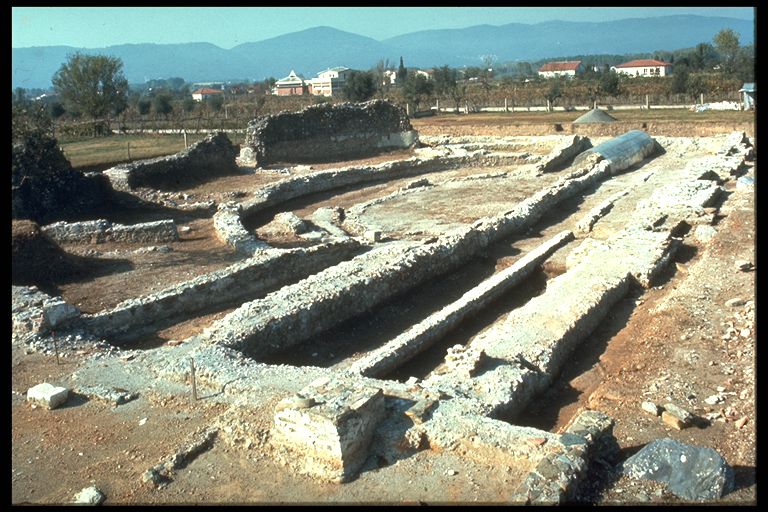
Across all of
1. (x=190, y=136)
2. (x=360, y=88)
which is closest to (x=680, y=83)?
(x=360, y=88)

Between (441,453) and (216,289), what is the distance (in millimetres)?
6855

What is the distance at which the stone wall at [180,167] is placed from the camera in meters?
23.6

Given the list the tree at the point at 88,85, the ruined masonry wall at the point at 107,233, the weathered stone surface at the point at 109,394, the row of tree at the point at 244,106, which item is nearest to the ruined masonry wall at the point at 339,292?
the weathered stone surface at the point at 109,394

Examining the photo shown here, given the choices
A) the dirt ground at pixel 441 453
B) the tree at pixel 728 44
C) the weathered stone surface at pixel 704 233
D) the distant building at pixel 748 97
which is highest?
the tree at pixel 728 44

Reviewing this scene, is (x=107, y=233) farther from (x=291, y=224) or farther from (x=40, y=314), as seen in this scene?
(x=40, y=314)

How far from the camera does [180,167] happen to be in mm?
26297

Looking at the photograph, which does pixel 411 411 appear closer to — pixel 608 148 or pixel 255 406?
pixel 255 406

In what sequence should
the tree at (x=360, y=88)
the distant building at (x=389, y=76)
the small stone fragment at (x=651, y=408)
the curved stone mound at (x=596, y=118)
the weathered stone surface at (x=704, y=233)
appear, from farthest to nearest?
the distant building at (x=389, y=76) < the tree at (x=360, y=88) < the curved stone mound at (x=596, y=118) < the weathered stone surface at (x=704, y=233) < the small stone fragment at (x=651, y=408)

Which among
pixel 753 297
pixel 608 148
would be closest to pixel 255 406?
pixel 753 297

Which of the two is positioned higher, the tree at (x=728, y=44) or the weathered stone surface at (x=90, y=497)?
the tree at (x=728, y=44)

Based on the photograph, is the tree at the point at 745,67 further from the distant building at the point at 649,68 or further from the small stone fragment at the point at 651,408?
the small stone fragment at the point at 651,408

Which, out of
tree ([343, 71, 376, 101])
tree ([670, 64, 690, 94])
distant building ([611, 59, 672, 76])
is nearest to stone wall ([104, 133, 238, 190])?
tree ([343, 71, 376, 101])

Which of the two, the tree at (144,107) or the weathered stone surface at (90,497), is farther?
the tree at (144,107)

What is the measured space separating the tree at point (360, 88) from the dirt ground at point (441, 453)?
4339 centimetres
